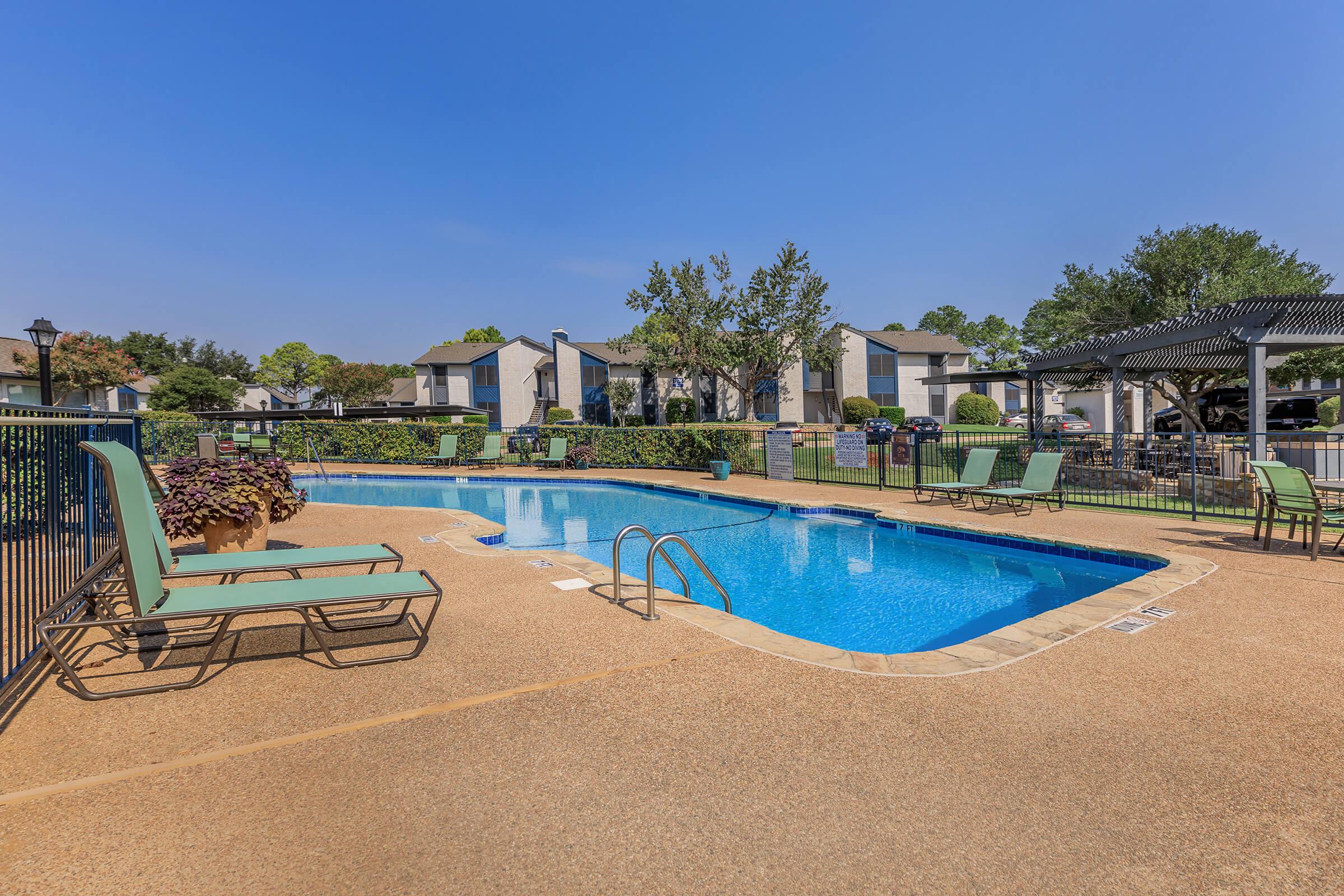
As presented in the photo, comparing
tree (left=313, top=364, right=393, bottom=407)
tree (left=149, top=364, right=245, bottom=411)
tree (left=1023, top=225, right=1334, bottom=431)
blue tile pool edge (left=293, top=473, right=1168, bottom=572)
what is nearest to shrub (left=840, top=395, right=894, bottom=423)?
tree (left=1023, top=225, right=1334, bottom=431)

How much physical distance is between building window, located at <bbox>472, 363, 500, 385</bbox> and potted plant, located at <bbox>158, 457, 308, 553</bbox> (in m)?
36.2

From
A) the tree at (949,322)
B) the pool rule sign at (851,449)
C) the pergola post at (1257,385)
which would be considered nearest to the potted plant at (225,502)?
the pool rule sign at (851,449)

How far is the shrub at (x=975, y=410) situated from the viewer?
42906 mm

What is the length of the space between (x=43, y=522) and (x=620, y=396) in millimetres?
36552

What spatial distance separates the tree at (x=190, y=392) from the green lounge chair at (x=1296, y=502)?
188 ft

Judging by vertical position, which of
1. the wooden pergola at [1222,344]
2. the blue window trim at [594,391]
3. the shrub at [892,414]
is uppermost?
the blue window trim at [594,391]

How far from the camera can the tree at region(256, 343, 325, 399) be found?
7012 cm

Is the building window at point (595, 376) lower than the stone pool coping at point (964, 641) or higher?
higher

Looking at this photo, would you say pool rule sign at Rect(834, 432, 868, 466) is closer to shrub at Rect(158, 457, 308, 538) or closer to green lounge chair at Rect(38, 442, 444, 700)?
shrub at Rect(158, 457, 308, 538)

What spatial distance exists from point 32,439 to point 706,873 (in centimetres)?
420

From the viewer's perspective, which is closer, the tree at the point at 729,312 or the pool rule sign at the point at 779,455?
the pool rule sign at the point at 779,455

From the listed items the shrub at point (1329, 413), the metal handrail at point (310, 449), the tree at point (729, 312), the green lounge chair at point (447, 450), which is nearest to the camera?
the green lounge chair at point (447, 450)

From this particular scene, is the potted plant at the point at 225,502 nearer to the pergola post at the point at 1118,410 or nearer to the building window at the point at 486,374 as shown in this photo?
the pergola post at the point at 1118,410

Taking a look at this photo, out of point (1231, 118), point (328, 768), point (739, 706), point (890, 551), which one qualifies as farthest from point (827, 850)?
point (1231, 118)
